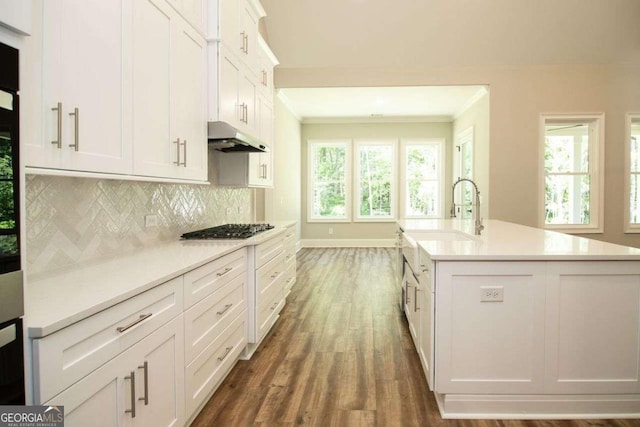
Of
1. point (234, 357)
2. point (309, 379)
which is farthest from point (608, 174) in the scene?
point (234, 357)

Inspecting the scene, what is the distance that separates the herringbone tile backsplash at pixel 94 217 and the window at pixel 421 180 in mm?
6527

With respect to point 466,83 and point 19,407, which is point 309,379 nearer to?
point 19,407

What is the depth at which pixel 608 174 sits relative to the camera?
5469 mm

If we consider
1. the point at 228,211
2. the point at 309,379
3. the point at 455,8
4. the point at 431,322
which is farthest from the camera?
the point at 455,8

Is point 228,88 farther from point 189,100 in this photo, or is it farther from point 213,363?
point 213,363

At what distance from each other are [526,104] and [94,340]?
5.86 m

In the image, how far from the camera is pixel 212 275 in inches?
84.4

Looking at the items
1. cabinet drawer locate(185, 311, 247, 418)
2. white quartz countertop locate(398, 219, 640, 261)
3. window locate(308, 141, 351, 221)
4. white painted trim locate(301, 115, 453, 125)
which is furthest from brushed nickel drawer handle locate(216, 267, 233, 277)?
white painted trim locate(301, 115, 453, 125)

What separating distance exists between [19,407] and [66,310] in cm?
27

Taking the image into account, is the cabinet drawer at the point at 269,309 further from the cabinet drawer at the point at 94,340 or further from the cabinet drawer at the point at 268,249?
the cabinet drawer at the point at 94,340

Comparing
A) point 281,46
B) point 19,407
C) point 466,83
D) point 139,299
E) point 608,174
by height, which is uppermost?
point 281,46

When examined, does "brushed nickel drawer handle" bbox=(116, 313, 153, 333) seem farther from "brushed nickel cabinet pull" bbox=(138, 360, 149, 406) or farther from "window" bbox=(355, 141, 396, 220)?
"window" bbox=(355, 141, 396, 220)

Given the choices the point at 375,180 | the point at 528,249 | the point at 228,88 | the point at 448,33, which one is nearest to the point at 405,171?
the point at 375,180

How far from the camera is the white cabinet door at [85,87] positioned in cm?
132
